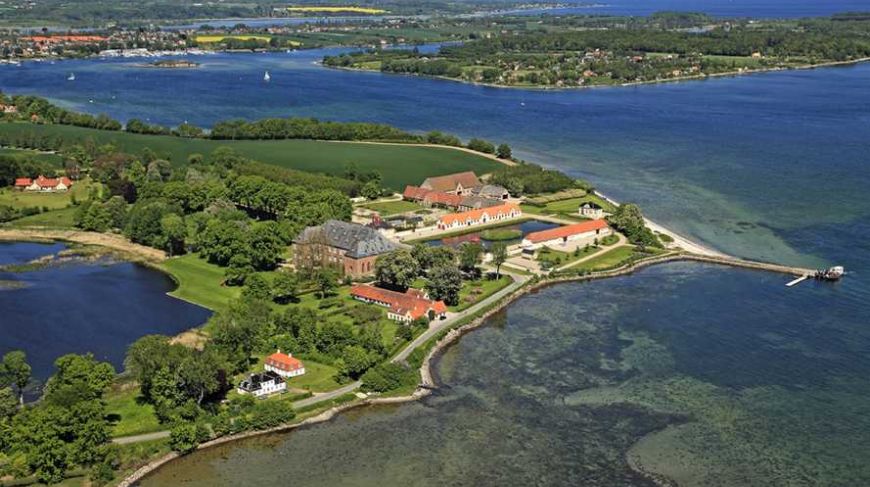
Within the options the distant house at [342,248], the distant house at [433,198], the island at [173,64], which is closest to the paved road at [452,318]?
the distant house at [342,248]

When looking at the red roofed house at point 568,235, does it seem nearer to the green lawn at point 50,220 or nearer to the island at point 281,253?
the island at point 281,253

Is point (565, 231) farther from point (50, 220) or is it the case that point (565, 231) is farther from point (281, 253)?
point (50, 220)

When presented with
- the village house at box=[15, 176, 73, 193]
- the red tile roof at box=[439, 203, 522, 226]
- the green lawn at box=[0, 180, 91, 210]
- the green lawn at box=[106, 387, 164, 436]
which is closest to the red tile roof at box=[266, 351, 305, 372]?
the green lawn at box=[106, 387, 164, 436]

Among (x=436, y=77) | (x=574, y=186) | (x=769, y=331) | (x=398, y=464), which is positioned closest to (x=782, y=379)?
(x=769, y=331)

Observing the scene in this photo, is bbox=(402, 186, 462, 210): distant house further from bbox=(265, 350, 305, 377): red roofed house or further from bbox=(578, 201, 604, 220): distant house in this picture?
bbox=(265, 350, 305, 377): red roofed house

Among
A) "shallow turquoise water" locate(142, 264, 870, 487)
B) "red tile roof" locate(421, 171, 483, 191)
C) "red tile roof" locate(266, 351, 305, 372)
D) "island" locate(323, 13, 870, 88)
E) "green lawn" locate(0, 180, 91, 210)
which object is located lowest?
"shallow turquoise water" locate(142, 264, 870, 487)

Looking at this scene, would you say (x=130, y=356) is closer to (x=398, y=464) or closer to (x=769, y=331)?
(x=398, y=464)

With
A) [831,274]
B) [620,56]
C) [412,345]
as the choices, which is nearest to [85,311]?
[412,345]
